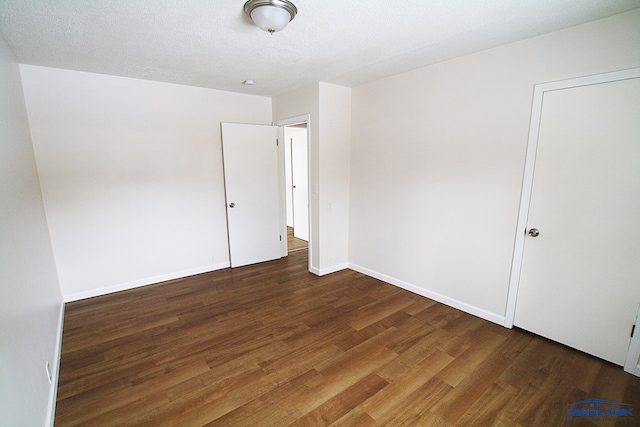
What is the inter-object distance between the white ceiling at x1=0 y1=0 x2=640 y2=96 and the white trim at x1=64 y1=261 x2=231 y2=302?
2.37 meters

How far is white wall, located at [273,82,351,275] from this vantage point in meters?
3.53

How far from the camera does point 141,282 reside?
353 cm

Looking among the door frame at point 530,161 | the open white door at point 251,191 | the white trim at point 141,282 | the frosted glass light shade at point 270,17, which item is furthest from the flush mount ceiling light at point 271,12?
the white trim at point 141,282

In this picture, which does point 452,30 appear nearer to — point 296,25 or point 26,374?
point 296,25

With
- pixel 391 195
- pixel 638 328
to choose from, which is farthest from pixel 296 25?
pixel 638 328

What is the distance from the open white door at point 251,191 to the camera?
3914mm

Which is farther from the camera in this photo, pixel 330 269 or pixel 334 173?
pixel 330 269

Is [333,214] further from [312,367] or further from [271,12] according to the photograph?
[271,12]

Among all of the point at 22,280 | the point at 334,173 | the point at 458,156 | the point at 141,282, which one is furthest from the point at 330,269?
the point at 22,280

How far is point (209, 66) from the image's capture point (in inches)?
110

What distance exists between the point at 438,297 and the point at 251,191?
2.79 m

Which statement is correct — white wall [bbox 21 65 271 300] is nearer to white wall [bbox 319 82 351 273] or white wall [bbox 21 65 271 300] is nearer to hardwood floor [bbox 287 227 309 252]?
white wall [bbox 319 82 351 273]

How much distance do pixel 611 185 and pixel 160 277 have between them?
14.8 ft

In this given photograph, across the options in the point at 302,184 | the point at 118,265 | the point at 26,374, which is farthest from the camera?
the point at 302,184
